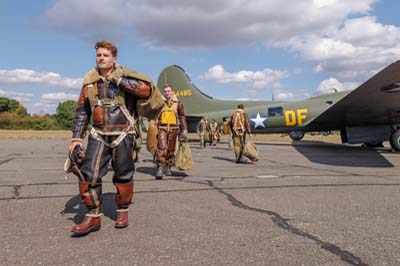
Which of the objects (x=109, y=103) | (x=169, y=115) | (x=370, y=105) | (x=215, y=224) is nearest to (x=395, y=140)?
(x=370, y=105)

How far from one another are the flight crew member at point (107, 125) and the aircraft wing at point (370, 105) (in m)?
7.69

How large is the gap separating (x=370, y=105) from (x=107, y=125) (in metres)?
11.3

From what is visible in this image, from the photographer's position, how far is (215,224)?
3584mm

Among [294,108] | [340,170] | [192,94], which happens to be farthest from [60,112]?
[340,170]

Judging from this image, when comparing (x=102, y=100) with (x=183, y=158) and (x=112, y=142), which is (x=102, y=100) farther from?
(x=183, y=158)

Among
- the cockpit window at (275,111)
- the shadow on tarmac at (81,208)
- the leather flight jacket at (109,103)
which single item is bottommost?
the shadow on tarmac at (81,208)

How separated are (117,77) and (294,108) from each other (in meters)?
14.5

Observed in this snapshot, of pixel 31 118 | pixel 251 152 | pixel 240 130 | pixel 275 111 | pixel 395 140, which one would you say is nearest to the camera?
pixel 251 152

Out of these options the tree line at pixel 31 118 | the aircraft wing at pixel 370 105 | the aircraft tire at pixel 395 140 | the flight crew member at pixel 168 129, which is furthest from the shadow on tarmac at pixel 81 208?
the tree line at pixel 31 118

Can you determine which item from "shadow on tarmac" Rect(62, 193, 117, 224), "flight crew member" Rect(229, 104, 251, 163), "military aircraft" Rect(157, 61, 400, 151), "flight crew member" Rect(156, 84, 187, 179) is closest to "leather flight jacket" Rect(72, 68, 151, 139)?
"shadow on tarmac" Rect(62, 193, 117, 224)

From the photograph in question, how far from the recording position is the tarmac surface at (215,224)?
267 cm

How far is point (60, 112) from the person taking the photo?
359 feet

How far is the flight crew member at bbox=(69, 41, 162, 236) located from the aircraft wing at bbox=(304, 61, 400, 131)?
7.69m

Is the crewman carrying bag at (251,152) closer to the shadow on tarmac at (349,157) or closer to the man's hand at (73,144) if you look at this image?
the shadow on tarmac at (349,157)
